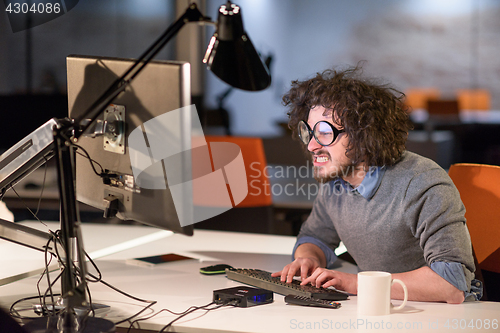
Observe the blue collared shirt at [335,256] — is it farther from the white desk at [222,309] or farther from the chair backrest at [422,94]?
the chair backrest at [422,94]

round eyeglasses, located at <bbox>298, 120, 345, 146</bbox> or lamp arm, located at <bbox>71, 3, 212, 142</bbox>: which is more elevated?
lamp arm, located at <bbox>71, 3, 212, 142</bbox>

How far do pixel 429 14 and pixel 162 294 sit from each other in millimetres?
5854

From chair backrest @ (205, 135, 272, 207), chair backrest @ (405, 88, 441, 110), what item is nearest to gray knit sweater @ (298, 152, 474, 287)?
chair backrest @ (205, 135, 272, 207)

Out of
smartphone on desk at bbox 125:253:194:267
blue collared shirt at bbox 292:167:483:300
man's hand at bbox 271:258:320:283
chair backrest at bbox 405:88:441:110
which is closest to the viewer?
blue collared shirt at bbox 292:167:483:300

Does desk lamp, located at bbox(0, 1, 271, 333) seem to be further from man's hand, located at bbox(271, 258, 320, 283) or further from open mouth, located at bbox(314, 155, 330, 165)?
man's hand, located at bbox(271, 258, 320, 283)

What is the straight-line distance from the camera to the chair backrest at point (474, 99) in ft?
21.1

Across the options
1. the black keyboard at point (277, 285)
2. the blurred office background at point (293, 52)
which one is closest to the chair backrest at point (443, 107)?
the blurred office background at point (293, 52)

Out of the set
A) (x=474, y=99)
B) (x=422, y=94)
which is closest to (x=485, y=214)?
(x=474, y=99)

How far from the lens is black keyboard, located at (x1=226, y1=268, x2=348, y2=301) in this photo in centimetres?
134

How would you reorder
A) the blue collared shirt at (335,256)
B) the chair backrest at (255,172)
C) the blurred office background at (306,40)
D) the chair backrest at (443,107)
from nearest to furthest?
the blue collared shirt at (335,256) → the chair backrest at (255,172) → the blurred office background at (306,40) → the chair backrest at (443,107)

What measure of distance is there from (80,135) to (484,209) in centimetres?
124

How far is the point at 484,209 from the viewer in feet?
5.49

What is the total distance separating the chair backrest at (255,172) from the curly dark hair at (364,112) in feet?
3.97

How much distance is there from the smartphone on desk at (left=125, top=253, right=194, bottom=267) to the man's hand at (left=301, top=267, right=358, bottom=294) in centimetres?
57
